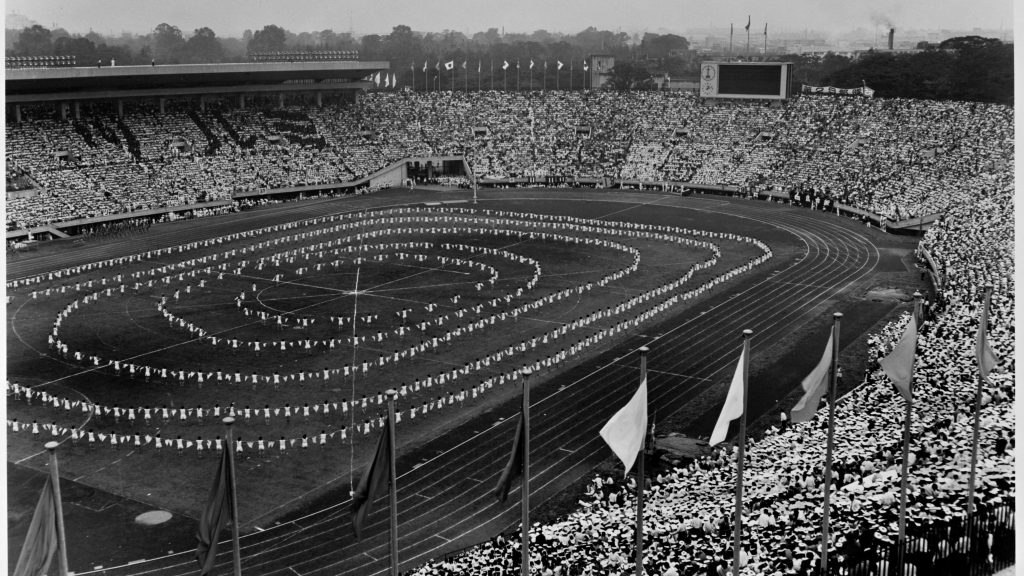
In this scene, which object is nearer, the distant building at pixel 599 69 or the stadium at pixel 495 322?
the stadium at pixel 495 322

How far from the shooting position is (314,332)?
4953cm

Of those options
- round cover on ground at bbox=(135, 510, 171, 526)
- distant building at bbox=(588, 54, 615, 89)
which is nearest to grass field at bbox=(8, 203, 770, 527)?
round cover on ground at bbox=(135, 510, 171, 526)

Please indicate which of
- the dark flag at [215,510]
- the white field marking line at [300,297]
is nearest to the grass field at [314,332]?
the white field marking line at [300,297]

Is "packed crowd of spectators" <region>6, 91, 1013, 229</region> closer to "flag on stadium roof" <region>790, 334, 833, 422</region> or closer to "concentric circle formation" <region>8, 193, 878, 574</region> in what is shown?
"concentric circle formation" <region>8, 193, 878, 574</region>

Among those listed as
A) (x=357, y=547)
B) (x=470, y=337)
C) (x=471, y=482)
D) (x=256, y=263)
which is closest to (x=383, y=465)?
(x=357, y=547)

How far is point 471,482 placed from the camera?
106ft

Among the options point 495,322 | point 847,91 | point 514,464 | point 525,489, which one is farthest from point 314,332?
point 847,91

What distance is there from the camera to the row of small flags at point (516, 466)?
17.6 metres

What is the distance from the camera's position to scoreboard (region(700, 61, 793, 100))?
10856 centimetres

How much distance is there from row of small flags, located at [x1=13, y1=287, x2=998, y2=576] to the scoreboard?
283ft

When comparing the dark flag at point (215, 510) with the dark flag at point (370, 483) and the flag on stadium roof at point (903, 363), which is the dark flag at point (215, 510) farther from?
the flag on stadium roof at point (903, 363)

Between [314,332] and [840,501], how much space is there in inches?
1138

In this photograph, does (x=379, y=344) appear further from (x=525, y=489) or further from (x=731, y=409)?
Answer: (x=731, y=409)

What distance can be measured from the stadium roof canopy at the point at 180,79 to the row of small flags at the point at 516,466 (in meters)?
76.7
